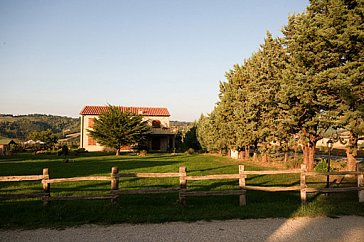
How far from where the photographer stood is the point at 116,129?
35750 millimetres

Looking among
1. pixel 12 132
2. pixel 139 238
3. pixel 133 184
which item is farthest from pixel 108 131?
pixel 12 132

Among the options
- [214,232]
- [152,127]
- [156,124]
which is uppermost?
[156,124]

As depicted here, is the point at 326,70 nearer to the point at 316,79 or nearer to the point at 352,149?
the point at 316,79

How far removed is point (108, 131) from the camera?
118ft

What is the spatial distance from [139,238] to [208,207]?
10.2 ft

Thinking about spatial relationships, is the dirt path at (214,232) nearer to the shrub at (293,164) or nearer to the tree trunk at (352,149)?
the tree trunk at (352,149)

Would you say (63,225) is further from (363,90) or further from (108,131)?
(108,131)

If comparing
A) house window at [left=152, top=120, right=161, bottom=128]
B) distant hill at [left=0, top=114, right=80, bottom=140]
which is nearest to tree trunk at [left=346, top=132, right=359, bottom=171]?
house window at [left=152, top=120, right=161, bottom=128]

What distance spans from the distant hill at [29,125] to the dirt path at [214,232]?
9418cm

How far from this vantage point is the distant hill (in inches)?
4463

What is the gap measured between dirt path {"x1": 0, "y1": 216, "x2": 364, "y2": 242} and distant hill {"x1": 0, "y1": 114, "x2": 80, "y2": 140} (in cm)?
9418

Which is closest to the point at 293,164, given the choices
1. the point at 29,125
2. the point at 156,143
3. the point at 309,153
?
the point at 309,153

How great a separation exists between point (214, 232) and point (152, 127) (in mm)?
41553

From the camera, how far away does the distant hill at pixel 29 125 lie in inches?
4463
